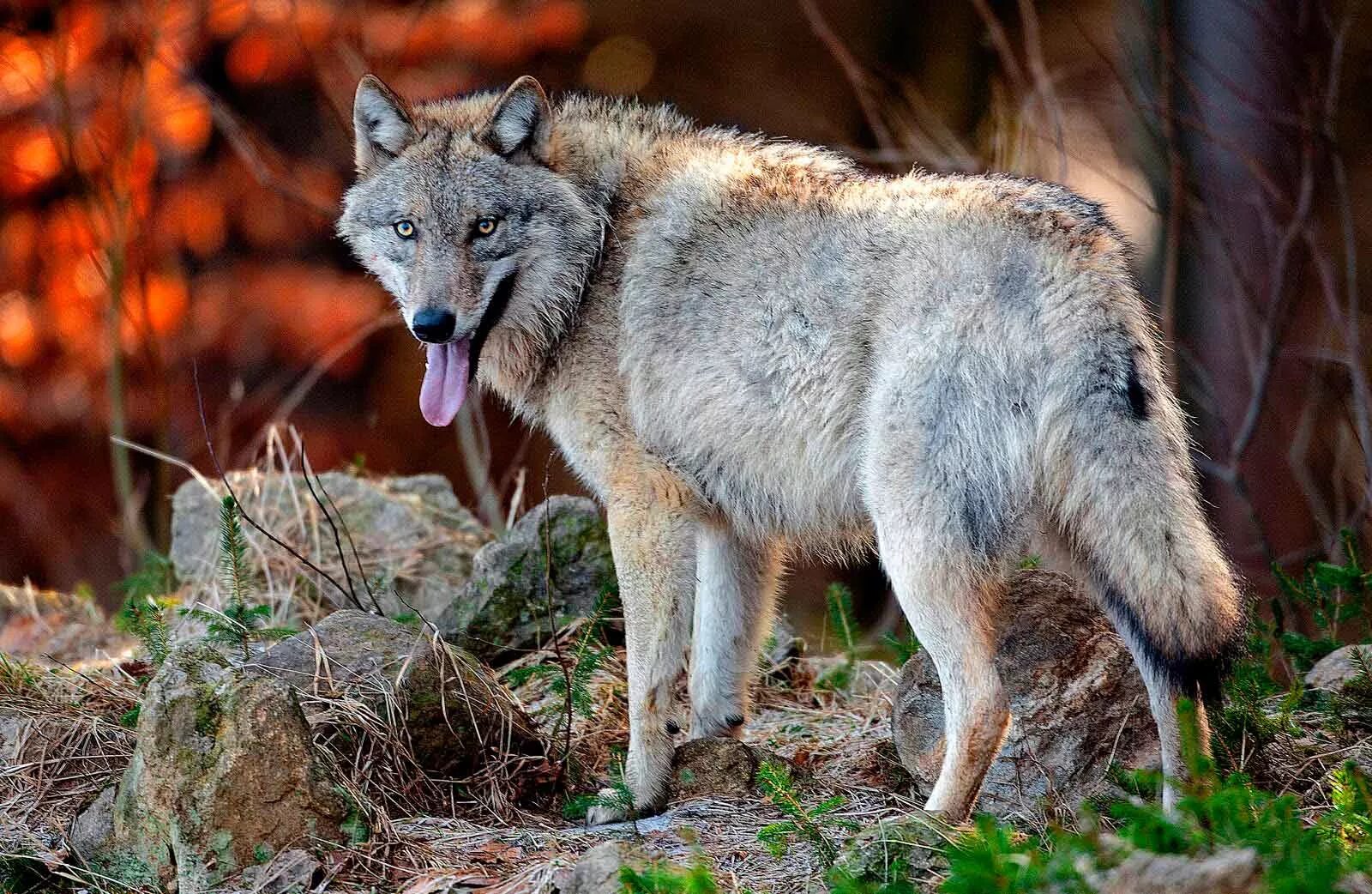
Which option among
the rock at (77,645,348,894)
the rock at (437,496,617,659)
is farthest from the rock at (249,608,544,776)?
the rock at (437,496,617,659)

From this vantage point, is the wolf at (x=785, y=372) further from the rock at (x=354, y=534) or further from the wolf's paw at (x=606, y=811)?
the rock at (x=354, y=534)

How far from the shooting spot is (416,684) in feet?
16.0

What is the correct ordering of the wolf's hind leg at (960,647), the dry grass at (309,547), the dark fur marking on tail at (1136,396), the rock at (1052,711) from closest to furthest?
the dark fur marking on tail at (1136,396) < the wolf's hind leg at (960,647) < the rock at (1052,711) < the dry grass at (309,547)

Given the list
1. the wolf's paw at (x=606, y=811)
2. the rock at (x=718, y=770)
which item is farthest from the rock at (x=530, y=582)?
the wolf's paw at (x=606, y=811)

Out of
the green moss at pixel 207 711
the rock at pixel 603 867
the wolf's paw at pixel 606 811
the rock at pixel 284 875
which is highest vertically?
the green moss at pixel 207 711

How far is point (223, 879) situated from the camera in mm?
4039

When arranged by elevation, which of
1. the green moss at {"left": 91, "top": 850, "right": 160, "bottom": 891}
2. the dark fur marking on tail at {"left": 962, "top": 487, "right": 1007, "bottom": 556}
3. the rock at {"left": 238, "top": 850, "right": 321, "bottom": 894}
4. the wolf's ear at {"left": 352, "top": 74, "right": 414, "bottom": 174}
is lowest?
the green moss at {"left": 91, "top": 850, "right": 160, "bottom": 891}

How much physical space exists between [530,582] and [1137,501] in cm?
291

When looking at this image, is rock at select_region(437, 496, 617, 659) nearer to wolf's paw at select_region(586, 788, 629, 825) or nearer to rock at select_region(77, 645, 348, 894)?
wolf's paw at select_region(586, 788, 629, 825)

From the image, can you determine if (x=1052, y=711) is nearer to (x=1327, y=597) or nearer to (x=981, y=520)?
(x=981, y=520)

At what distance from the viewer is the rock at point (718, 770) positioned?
4965 millimetres

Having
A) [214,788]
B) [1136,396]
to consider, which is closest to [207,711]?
[214,788]

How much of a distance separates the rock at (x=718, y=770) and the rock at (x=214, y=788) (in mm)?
1270

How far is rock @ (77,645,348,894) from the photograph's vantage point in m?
4.07
